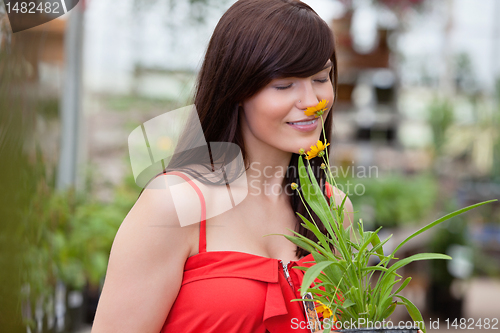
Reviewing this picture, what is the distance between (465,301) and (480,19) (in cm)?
298

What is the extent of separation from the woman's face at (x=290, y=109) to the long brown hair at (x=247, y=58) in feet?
0.08

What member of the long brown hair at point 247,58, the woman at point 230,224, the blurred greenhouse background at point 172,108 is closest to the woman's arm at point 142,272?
the woman at point 230,224

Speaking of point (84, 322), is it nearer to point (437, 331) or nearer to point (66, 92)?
point (66, 92)

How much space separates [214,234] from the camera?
1.05 meters

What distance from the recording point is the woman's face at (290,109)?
1022 mm

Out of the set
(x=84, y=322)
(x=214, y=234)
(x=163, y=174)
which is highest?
(x=163, y=174)

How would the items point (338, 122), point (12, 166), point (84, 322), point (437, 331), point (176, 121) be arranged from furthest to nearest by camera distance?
point (338, 122), point (437, 331), point (84, 322), point (176, 121), point (12, 166)

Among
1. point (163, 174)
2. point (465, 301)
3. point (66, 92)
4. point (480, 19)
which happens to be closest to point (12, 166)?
point (163, 174)

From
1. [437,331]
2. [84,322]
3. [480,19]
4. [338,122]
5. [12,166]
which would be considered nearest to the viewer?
[12,166]

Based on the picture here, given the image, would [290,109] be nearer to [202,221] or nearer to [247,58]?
[247,58]

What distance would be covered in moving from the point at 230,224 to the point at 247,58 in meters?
0.39

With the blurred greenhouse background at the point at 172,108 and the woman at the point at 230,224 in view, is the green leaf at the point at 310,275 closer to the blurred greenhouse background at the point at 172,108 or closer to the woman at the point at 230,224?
the woman at the point at 230,224

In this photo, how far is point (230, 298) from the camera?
0.98 m

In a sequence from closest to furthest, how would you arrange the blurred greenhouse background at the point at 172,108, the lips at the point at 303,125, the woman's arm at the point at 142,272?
1. the woman's arm at the point at 142,272
2. the lips at the point at 303,125
3. the blurred greenhouse background at the point at 172,108
